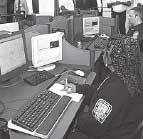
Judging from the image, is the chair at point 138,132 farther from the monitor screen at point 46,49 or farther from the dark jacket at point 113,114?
the monitor screen at point 46,49

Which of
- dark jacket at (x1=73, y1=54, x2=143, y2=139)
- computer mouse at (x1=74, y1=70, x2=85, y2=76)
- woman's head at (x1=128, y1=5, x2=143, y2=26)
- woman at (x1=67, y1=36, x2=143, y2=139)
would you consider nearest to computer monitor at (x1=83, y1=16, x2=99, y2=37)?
woman's head at (x1=128, y1=5, x2=143, y2=26)

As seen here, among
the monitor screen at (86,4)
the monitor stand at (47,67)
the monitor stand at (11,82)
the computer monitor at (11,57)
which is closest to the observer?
the computer monitor at (11,57)

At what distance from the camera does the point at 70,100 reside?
5.12 ft

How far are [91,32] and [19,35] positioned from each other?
1961mm

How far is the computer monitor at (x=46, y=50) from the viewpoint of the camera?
203 centimetres

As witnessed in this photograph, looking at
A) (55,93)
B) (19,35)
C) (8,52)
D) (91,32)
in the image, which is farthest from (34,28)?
(91,32)

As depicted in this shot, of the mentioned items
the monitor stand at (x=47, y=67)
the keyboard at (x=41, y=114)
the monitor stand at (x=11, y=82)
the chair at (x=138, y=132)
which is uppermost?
the monitor stand at (x=47, y=67)

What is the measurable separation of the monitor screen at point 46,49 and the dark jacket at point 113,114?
78 centimetres

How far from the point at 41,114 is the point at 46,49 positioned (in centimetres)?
88

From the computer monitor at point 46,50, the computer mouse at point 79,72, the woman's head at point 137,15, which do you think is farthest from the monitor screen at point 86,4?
the computer mouse at point 79,72

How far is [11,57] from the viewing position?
1.76m

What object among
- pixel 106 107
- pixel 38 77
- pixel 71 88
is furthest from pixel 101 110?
pixel 38 77

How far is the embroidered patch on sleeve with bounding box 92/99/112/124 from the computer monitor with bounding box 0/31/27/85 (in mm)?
729

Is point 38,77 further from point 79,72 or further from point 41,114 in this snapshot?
point 41,114
